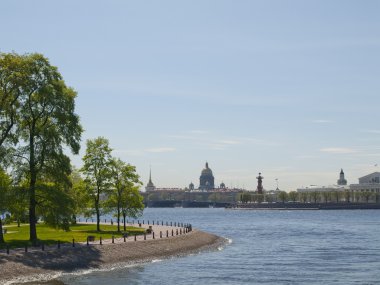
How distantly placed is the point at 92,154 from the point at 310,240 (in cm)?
3563

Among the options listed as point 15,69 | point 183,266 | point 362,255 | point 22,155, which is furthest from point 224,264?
point 15,69

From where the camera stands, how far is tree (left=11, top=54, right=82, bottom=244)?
6650cm

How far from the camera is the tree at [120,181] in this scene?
9556cm

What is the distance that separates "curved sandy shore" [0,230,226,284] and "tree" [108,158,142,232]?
16.1 m

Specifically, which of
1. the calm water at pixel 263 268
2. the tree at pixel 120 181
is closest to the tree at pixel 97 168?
the tree at pixel 120 181

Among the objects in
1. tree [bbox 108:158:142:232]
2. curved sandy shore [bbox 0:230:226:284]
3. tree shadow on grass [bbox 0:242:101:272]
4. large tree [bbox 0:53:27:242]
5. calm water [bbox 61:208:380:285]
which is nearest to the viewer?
curved sandy shore [bbox 0:230:226:284]

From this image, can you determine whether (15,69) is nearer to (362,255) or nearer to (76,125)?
(76,125)

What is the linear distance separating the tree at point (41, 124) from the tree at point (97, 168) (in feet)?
88.5

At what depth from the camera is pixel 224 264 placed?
66188mm

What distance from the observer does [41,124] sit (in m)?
68.4

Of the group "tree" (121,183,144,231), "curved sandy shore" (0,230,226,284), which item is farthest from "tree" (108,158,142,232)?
"curved sandy shore" (0,230,226,284)

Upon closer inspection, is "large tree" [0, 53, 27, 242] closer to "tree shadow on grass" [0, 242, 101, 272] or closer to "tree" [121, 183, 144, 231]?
"tree shadow on grass" [0, 242, 101, 272]

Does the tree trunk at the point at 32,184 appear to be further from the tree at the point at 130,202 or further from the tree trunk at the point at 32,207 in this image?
the tree at the point at 130,202

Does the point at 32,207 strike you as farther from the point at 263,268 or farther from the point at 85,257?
the point at 263,268
